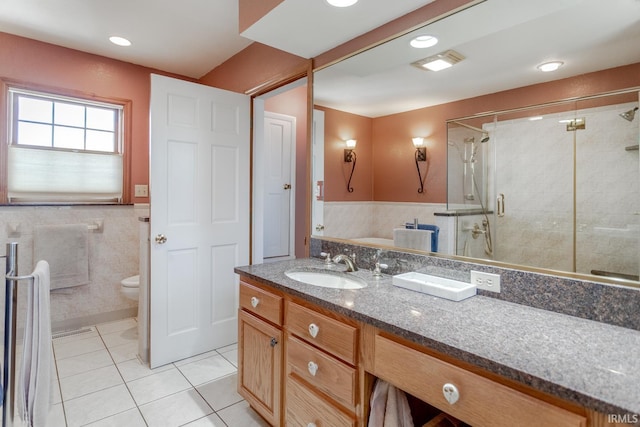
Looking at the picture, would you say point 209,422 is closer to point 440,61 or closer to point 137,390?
point 137,390

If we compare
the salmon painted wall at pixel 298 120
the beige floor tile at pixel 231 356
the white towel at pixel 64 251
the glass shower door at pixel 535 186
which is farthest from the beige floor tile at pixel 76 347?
the glass shower door at pixel 535 186

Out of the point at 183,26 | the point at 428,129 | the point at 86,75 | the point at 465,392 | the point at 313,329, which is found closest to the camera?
the point at 465,392

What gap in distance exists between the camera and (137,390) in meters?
2.11

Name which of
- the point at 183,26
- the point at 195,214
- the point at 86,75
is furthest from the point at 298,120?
the point at 86,75

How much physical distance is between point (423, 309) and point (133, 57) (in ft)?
10.9

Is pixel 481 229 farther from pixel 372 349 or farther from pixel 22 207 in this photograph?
pixel 22 207

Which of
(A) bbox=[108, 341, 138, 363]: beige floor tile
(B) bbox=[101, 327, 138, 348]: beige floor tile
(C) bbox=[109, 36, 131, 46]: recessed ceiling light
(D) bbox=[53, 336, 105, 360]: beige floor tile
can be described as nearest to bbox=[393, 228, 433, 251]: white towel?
(A) bbox=[108, 341, 138, 363]: beige floor tile

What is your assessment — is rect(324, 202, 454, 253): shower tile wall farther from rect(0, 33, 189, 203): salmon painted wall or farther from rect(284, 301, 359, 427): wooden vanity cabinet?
rect(0, 33, 189, 203): salmon painted wall

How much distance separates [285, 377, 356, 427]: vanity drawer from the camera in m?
1.26

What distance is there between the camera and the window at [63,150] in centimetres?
277

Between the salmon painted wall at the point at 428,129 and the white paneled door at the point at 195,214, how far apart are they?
38.1 inches

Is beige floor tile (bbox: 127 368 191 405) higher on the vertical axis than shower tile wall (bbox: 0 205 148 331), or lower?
lower

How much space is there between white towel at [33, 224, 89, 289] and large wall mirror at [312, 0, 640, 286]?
2.42 metres

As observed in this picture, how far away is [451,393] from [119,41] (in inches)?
130
